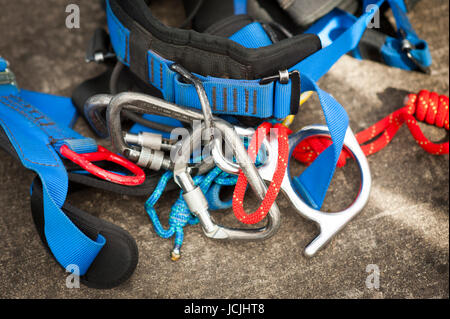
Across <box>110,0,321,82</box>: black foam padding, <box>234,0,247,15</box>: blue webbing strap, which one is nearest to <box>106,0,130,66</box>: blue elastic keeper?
<box>110,0,321,82</box>: black foam padding

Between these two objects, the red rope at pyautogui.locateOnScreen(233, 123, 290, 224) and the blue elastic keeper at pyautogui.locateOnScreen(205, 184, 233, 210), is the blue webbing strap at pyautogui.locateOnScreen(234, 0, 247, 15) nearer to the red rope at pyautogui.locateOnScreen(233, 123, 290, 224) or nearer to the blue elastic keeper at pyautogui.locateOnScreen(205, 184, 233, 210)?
the red rope at pyautogui.locateOnScreen(233, 123, 290, 224)

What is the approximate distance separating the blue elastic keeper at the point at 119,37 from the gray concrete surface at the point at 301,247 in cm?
24

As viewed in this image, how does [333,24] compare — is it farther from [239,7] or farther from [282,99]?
[282,99]

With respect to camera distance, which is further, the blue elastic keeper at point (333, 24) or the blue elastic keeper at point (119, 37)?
the blue elastic keeper at point (333, 24)

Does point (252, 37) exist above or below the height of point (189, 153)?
above

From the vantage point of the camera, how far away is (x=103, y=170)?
0.94m

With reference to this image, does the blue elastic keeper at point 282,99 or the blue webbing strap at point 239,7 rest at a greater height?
the blue webbing strap at point 239,7

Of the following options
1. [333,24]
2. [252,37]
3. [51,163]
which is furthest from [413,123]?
[51,163]

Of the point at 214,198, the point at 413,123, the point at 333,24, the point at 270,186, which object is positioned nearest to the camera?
the point at 270,186

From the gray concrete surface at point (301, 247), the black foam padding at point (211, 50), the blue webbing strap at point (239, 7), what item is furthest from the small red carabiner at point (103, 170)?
the blue webbing strap at point (239, 7)

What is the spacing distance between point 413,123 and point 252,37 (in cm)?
47

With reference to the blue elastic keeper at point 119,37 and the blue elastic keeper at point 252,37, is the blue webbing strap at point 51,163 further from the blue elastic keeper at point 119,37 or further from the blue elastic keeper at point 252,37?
→ the blue elastic keeper at point 252,37

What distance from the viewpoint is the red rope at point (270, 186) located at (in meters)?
0.90

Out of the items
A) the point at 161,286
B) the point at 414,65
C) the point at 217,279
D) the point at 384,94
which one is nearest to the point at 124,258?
the point at 161,286
